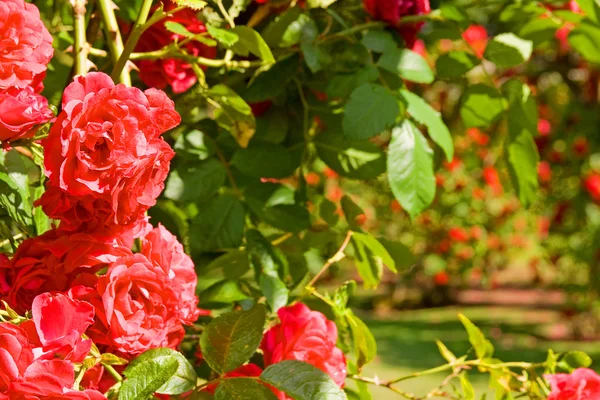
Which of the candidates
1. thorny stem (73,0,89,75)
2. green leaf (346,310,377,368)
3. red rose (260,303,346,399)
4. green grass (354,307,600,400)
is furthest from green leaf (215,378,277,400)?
green grass (354,307,600,400)

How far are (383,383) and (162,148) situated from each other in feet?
1.69

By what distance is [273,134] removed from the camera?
1188 mm

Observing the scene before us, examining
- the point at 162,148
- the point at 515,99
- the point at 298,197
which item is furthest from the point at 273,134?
the point at 162,148

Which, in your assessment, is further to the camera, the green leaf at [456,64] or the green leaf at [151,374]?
the green leaf at [456,64]

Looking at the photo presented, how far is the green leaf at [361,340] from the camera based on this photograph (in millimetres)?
1011

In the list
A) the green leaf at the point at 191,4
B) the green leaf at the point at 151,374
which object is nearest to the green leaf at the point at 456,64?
the green leaf at the point at 191,4

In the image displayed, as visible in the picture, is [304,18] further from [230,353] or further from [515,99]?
[230,353]

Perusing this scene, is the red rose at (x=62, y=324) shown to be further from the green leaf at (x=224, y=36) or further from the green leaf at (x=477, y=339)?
the green leaf at (x=477, y=339)

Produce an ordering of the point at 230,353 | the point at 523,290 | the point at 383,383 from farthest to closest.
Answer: the point at 523,290 < the point at 383,383 < the point at 230,353

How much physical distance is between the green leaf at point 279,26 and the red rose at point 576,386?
556mm

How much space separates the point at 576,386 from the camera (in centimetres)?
99

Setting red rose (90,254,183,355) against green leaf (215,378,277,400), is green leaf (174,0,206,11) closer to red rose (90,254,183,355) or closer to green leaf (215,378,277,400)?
red rose (90,254,183,355)

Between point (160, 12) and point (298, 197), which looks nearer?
point (160, 12)

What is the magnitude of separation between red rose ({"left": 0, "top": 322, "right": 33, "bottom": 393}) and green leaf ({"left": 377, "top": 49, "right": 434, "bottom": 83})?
0.66 meters
